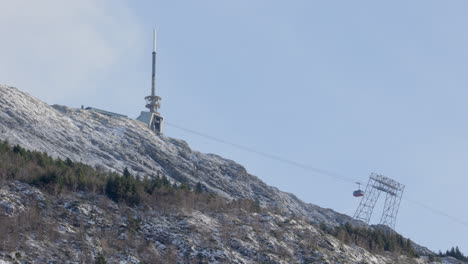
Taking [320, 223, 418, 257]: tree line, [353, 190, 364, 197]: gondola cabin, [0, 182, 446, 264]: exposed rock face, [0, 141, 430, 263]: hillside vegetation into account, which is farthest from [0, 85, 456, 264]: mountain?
[353, 190, 364, 197]: gondola cabin

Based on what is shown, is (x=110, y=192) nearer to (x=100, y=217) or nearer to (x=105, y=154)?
(x=100, y=217)

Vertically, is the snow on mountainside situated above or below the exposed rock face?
above

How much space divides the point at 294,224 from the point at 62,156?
21.6 meters

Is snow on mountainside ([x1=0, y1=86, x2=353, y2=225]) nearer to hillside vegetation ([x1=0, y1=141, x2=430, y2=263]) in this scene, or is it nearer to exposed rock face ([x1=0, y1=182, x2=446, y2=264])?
hillside vegetation ([x1=0, y1=141, x2=430, y2=263])

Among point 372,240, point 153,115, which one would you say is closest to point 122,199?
point 372,240

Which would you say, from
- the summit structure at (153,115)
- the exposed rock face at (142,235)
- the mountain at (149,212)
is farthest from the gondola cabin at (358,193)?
the exposed rock face at (142,235)

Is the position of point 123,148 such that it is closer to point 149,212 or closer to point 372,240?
point 372,240

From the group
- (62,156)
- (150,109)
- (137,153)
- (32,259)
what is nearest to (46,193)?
(32,259)

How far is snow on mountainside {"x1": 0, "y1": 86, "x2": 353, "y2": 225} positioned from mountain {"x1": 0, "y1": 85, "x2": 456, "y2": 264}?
0.14 m

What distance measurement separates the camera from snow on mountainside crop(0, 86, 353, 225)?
79.0 metres

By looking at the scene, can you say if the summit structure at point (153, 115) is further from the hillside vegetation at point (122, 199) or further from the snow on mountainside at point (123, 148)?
the hillside vegetation at point (122, 199)

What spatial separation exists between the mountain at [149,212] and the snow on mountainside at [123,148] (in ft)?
0.47

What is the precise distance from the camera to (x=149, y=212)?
196 feet

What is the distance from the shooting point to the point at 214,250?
55.2 metres
